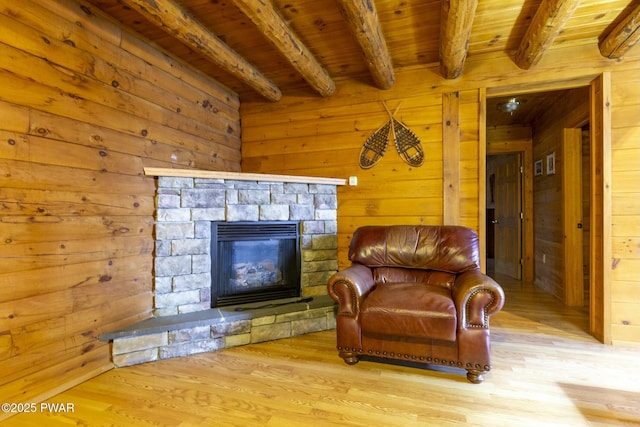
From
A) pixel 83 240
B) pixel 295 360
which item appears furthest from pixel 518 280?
pixel 83 240

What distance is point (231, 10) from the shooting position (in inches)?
81.3

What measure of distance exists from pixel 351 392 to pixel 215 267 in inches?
60.7

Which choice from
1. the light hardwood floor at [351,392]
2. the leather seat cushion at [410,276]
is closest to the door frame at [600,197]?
the light hardwood floor at [351,392]

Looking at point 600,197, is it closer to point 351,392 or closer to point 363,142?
point 363,142

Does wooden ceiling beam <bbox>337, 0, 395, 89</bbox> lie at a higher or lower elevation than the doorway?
higher

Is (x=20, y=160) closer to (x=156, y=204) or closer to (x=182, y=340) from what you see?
(x=156, y=204)

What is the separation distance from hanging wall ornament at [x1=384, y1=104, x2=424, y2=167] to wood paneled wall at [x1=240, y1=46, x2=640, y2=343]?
60 mm

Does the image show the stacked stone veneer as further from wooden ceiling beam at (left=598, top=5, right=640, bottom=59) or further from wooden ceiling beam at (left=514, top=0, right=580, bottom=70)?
wooden ceiling beam at (left=598, top=5, right=640, bottom=59)

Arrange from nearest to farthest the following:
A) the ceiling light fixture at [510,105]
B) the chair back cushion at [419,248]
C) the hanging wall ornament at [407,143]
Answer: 1. the chair back cushion at [419,248]
2. the hanging wall ornament at [407,143]
3. the ceiling light fixture at [510,105]

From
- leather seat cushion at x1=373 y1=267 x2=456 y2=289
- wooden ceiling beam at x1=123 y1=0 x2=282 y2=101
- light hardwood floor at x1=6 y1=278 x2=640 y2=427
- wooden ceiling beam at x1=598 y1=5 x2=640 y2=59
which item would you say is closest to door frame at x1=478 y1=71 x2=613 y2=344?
wooden ceiling beam at x1=598 y1=5 x2=640 y2=59

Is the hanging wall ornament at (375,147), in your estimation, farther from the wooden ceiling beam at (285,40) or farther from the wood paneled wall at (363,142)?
the wooden ceiling beam at (285,40)

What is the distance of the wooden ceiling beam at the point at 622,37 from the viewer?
2057mm

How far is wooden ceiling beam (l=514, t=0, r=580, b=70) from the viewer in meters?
1.84

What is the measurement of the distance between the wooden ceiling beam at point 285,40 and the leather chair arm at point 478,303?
2.12m
